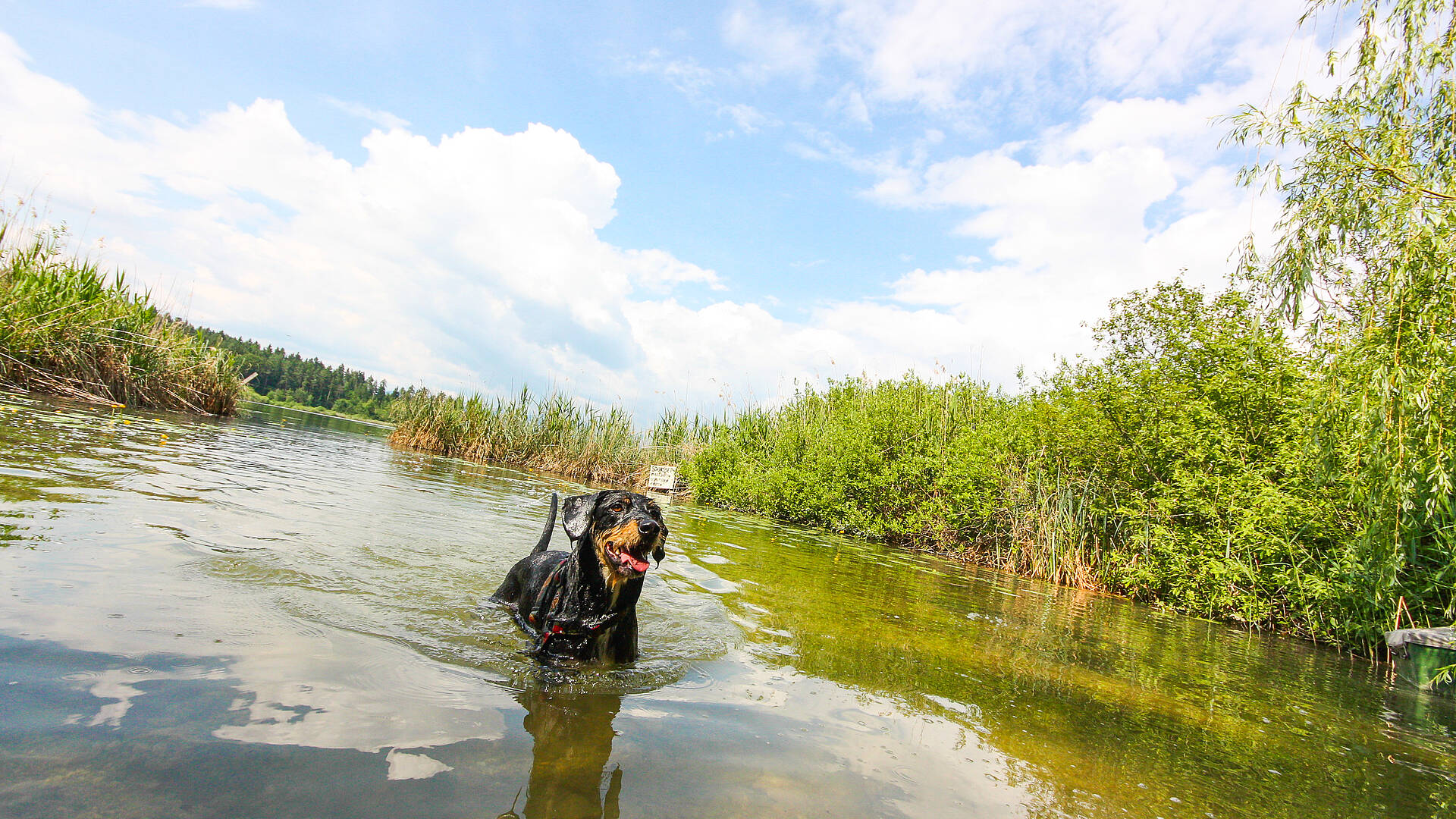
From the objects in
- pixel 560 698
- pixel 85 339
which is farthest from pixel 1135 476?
pixel 85 339

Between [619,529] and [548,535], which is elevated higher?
[619,529]

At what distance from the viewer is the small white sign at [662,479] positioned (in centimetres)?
2020

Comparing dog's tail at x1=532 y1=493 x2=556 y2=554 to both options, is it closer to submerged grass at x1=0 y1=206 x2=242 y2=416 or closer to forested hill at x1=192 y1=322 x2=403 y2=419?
submerged grass at x1=0 y1=206 x2=242 y2=416

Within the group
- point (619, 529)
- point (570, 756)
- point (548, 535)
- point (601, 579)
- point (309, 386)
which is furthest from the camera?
point (309, 386)

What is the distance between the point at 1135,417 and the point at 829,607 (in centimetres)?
773

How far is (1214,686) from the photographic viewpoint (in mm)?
4988

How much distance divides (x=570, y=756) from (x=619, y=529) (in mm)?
1381

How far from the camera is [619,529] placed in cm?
365

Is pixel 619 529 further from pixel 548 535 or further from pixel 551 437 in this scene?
pixel 551 437

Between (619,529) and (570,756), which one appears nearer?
(570,756)

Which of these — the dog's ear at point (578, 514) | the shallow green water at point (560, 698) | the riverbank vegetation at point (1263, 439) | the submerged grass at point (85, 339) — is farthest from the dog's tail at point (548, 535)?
the submerged grass at point (85, 339)

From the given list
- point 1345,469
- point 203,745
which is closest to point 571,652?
point 203,745

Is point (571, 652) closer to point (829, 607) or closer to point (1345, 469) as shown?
point (829, 607)

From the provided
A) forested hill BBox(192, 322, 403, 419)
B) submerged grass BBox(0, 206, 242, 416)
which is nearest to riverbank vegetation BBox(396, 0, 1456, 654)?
submerged grass BBox(0, 206, 242, 416)
